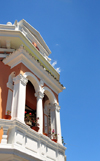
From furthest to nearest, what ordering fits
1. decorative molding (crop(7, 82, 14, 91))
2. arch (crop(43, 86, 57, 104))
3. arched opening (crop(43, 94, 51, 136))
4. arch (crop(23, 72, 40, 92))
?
1. arch (crop(43, 86, 57, 104))
2. arched opening (crop(43, 94, 51, 136))
3. arch (crop(23, 72, 40, 92))
4. decorative molding (crop(7, 82, 14, 91))

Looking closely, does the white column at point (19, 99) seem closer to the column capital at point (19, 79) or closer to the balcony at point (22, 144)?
the column capital at point (19, 79)

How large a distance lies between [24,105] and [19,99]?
1.23 feet

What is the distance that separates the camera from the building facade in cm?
701

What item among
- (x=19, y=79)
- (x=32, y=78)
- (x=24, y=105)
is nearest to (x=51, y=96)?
(x=32, y=78)

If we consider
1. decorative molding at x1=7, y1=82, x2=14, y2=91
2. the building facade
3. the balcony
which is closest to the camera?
the balcony

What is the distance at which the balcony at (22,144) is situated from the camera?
657 centimetres

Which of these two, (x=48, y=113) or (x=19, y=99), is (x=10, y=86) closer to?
(x=19, y=99)

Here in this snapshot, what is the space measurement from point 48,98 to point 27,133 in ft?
14.2

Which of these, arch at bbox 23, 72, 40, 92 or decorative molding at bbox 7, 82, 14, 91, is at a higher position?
arch at bbox 23, 72, 40, 92

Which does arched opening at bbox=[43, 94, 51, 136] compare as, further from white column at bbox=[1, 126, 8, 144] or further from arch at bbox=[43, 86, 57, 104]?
white column at bbox=[1, 126, 8, 144]

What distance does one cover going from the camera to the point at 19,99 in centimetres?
803

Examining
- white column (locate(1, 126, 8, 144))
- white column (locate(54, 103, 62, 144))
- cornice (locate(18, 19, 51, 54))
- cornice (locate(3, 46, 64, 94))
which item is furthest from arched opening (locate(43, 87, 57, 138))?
cornice (locate(18, 19, 51, 54))

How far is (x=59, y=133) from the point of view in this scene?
998cm

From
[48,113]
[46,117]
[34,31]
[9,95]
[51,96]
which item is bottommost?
[46,117]
